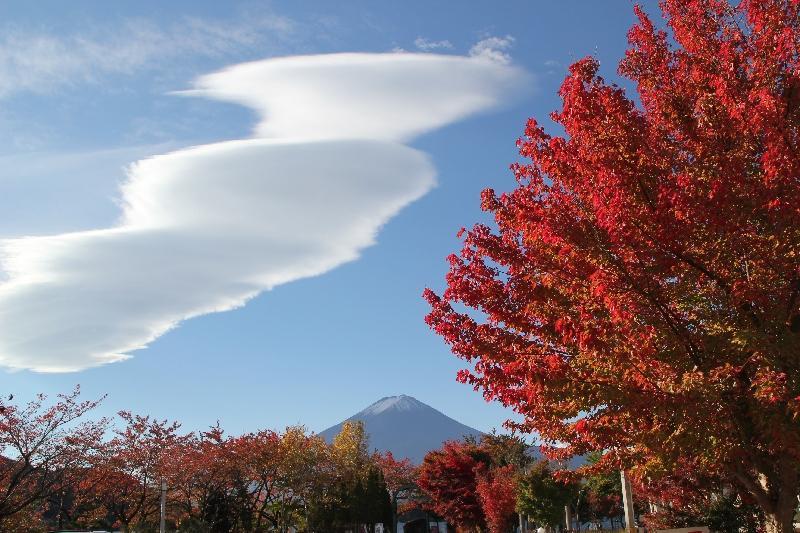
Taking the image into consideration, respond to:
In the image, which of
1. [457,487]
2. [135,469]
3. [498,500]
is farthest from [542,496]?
[135,469]

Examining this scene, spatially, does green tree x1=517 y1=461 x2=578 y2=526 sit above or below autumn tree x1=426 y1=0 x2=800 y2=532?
below

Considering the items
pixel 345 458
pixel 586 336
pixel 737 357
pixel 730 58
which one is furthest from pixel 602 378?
pixel 345 458

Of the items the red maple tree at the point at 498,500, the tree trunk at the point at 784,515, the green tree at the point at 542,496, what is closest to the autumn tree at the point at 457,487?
the red maple tree at the point at 498,500

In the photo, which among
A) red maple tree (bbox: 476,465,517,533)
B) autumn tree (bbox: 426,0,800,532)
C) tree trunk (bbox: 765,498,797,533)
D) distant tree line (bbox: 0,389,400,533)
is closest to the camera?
autumn tree (bbox: 426,0,800,532)

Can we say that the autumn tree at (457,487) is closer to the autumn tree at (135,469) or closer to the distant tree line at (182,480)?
the distant tree line at (182,480)

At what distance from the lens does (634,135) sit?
10.9 m

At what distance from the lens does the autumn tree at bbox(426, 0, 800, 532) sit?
31.9ft

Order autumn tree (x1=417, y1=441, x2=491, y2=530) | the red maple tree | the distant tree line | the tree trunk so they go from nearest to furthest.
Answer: the tree trunk
the distant tree line
the red maple tree
autumn tree (x1=417, y1=441, x2=491, y2=530)

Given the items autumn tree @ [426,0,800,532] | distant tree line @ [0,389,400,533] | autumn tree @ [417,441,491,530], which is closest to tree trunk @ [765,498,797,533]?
autumn tree @ [426,0,800,532]

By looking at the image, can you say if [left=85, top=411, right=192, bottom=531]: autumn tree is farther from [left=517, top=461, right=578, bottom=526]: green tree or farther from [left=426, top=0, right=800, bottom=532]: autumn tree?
[left=426, top=0, right=800, bottom=532]: autumn tree

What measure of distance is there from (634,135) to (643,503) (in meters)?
41.3

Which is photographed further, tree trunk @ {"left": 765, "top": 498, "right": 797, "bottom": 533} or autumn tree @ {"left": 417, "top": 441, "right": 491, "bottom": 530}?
autumn tree @ {"left": 417, "top": 441, "right": 491, "bottom": 530}

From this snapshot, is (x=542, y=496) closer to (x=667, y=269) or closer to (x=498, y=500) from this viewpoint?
(x=498, y=500)

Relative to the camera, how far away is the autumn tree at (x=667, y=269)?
972cm
